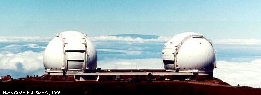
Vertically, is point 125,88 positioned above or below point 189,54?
below

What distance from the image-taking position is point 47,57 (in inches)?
2717

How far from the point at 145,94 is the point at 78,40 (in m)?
13.2

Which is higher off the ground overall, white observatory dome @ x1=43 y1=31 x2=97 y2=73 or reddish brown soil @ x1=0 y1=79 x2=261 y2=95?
white observatory dome @ x1=43 y1=31 x2=97 y2=73

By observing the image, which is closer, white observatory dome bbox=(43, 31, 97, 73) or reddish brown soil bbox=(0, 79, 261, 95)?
reddish brown soil bbox=(0, 79, 261, 95)

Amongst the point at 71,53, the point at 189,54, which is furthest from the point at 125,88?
the point at 189,54

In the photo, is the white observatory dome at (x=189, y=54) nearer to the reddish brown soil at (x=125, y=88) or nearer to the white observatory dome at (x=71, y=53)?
the reddish brown soil at (x=125, y=88)

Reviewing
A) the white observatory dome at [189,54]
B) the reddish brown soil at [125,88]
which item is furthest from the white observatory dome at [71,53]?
the white observatory dome at [189,54]

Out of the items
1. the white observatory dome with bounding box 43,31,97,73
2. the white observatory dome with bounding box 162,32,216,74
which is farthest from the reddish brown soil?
the white observatory dome with bounding box 162,32,216,74

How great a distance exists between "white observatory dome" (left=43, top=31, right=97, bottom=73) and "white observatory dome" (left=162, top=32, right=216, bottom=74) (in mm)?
10582

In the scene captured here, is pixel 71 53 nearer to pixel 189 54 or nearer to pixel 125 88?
pixel 125 88

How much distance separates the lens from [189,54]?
6994 cm

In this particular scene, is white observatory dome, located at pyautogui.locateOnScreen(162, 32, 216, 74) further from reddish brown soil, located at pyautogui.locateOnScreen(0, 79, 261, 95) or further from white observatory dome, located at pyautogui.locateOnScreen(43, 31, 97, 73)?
white observatory dome, located at pyautogui.locateOnScreen(43, 31, 97, 73)

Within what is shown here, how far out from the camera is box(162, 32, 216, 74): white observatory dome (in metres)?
70.2

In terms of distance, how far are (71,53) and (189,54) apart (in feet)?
51.9
